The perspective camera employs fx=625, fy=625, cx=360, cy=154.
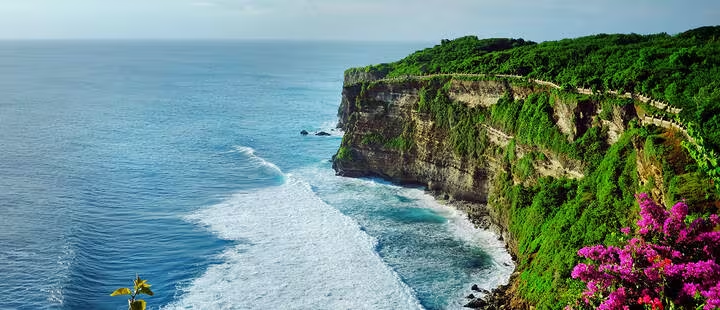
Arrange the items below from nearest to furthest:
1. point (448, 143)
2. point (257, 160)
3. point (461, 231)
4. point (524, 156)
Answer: point (524, 156) → point (461, 231) → point (448, 143) → point (257, 160)

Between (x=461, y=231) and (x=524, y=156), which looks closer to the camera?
(x=524, y=156)

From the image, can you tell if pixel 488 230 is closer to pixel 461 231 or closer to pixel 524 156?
pixel 461 231

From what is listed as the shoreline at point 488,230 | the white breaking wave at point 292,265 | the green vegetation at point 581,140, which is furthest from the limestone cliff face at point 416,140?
the white breaking wave at point 292,265

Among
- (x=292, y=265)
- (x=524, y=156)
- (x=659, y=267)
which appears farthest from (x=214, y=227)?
(x=659, y=267)

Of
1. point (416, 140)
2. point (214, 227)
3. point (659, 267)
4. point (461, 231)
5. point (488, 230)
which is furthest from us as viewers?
point (416, 140)

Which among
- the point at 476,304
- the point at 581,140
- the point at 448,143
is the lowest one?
the point at 476,304

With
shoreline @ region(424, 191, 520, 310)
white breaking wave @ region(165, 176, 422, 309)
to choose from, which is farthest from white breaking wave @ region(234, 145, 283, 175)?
shoreline @ region(424, 191, 520, 310)

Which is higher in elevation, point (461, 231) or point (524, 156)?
point (524, 156)
